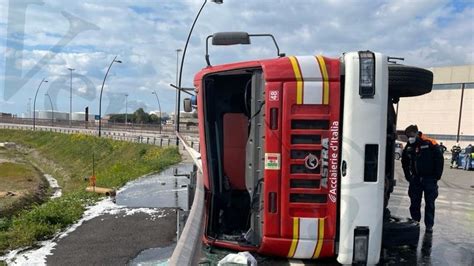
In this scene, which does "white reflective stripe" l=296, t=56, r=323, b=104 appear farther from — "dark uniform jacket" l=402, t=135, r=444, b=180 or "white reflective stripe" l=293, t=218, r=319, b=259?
"dark uniform jacket" l=402, t=135, r=444, b=180

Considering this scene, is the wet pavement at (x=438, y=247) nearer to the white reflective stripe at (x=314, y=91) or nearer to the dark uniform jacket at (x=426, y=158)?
the dark uniform jacket at (x=426, y=158)

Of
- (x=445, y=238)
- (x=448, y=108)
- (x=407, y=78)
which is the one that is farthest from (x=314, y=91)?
(x=448, y=108)

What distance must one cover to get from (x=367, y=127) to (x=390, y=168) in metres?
1.35

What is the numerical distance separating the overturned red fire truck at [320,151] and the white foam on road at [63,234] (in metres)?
3.05

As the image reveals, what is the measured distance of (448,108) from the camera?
199ft

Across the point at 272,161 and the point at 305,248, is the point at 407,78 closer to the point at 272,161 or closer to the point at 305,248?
the point at 272,161

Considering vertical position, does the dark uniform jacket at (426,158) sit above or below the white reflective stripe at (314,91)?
below

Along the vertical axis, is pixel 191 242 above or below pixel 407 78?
below

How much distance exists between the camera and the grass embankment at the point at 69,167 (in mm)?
7281

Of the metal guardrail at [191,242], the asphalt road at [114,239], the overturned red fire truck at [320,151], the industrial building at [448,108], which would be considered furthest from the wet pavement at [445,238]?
the industrial building at [448,108]

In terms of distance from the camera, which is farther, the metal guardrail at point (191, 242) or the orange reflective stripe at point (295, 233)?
the orange reflective stripe at point (295, 233)

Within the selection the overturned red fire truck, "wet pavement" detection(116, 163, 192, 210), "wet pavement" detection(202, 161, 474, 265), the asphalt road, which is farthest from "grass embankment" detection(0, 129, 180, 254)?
the overturned red fire truck

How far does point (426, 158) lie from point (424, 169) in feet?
0.58

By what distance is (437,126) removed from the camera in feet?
202
